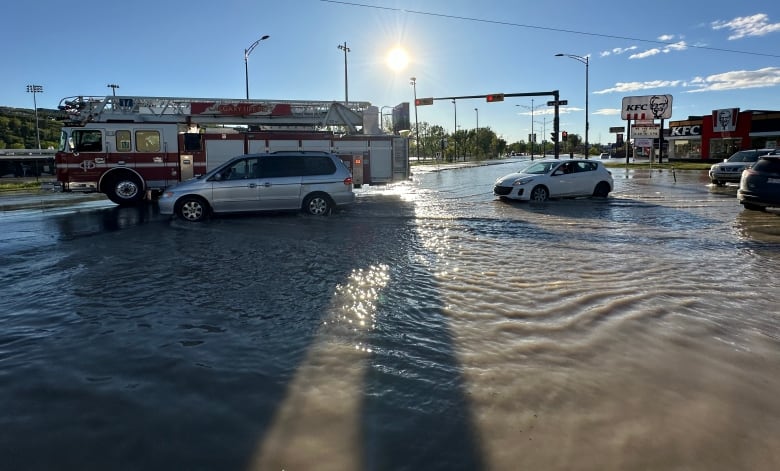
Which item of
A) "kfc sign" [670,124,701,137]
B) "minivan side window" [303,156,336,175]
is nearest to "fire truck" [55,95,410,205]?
"minivan side window" [303,156,336,175]

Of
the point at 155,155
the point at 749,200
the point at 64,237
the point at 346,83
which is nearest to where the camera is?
the point at 64,237

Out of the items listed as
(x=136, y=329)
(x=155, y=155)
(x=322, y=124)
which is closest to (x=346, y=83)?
(x=322, y=124)

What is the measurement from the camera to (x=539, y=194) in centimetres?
1698

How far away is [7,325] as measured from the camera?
5176 mm

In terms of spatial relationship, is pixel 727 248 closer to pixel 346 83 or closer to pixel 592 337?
pixel 592 337

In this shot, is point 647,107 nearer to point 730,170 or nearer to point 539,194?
point 730,170

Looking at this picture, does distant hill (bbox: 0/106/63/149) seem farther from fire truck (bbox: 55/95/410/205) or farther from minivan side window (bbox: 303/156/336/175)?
minivan side window (bbox: 303/156/336/175)

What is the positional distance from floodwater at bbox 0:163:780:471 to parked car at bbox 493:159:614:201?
7930 millimetres

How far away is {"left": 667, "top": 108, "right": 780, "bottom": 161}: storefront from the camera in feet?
168

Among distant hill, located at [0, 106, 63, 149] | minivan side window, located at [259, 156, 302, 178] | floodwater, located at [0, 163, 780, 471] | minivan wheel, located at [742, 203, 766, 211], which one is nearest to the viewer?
floodwater, located at [0, 163, 780, 471]

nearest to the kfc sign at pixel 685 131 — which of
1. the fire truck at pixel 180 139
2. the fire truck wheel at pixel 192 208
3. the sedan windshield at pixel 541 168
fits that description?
the sedan windshield at pixel 541 168

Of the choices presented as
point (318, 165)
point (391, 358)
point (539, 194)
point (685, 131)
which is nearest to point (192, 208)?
point (318, 165)

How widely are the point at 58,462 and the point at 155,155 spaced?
14.8 m

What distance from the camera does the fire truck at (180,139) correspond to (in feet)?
52.0
